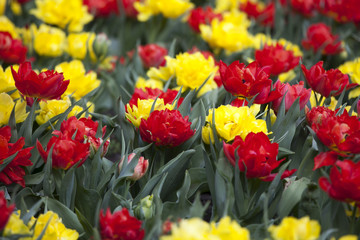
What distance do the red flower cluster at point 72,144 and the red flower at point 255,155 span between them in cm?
33

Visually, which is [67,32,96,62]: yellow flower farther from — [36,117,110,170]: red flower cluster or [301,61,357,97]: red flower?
[301,61,357,97]: red flower

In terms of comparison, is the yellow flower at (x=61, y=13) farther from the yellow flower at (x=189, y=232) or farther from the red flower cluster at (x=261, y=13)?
the yellow flower at (x=189, y=232)

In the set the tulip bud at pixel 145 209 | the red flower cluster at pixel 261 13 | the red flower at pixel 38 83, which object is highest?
the red flower at pixel 38 83

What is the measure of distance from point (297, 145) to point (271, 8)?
1716 mm

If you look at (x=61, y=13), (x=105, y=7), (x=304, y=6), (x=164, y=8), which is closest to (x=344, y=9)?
(x=304, y=6)

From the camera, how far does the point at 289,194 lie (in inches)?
44.1

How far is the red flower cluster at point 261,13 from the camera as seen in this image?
2.89 metres

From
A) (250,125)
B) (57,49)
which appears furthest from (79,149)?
(57,49)

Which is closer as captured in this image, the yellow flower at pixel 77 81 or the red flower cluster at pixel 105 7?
the yellow flower at pixel 77 81

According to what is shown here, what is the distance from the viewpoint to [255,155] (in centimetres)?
107

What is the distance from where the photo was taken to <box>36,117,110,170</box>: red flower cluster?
1.10 meters

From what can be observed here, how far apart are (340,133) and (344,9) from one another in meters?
1.58

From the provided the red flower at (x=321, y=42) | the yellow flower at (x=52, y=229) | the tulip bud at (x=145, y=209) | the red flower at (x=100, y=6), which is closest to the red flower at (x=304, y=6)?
the red flower at (x=321, y=42)

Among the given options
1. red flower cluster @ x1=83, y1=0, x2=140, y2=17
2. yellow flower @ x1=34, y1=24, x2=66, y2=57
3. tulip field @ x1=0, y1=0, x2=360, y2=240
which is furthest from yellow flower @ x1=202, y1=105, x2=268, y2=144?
red flower cluster @ x1=83, y1=0, x2=140, y2=17
